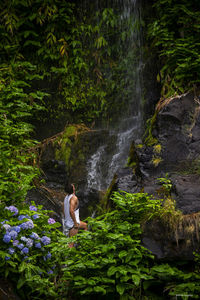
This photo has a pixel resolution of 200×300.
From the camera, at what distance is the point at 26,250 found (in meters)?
3.21

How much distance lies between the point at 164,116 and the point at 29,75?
4448 mm

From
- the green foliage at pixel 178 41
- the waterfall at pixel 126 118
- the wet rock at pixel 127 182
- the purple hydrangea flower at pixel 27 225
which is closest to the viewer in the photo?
the purple hydrangea flower at pixel 27 225

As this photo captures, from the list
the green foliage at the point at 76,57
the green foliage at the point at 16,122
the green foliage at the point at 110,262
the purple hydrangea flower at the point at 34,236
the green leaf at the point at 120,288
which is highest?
the green foliage at the point at 76,57

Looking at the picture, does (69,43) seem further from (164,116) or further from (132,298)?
(132,298)

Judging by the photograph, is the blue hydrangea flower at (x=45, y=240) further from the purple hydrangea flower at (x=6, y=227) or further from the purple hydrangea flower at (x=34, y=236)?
the purple hydrangea flower at (x=6, y=227)

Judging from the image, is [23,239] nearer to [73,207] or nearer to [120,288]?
[120,288]

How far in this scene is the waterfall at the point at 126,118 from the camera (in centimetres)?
807

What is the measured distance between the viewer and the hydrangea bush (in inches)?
124

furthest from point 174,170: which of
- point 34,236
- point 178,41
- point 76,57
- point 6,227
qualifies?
point 76,57

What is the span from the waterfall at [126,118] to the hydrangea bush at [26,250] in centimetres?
422

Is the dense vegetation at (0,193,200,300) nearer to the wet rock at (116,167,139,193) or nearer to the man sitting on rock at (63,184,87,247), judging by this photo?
the wet rock at (116,167,139,193)

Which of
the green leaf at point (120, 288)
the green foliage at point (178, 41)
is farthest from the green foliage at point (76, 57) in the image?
the green leaf at point (120, 288)

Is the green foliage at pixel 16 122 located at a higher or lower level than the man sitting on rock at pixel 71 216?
higher

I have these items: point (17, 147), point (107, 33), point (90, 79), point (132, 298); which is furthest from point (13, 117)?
point (132, 298)
